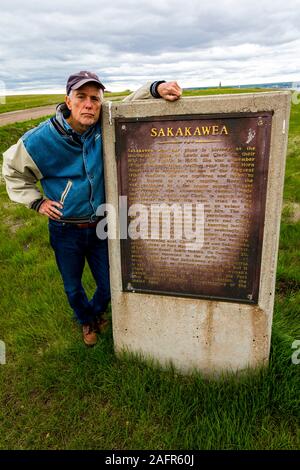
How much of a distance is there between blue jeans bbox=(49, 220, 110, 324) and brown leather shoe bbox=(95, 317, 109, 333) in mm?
105

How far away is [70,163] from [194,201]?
96 centimetres

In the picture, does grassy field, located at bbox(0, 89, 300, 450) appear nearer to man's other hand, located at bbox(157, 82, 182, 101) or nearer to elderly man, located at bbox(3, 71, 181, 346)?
elderly man, located at bbox(3, 71, 181, 346)

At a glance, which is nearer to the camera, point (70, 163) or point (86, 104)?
point (86, 104)

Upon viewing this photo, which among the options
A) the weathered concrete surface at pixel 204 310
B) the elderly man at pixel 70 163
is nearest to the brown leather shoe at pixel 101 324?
the weathered concrete surface at pixel 204 310

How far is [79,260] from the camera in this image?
3295 millimetres

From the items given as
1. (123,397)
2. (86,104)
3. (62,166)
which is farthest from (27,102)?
(123,397)

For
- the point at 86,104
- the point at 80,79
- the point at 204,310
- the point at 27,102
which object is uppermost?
the point at 27,102

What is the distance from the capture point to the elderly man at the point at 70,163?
2605 millimetres

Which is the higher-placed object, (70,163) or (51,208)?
(70,163)

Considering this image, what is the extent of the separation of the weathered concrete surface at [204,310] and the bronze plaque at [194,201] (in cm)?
6

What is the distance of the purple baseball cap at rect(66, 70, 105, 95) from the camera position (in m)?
2.52

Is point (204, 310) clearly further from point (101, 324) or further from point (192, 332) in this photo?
point (101, 324)

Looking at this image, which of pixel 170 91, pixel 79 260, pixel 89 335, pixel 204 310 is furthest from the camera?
pixel 89 335

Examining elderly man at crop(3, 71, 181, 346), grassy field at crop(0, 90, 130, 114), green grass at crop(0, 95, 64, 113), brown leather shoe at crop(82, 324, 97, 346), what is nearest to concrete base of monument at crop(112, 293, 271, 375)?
brown leather shoe at crop(82, 324, 97, 346)
